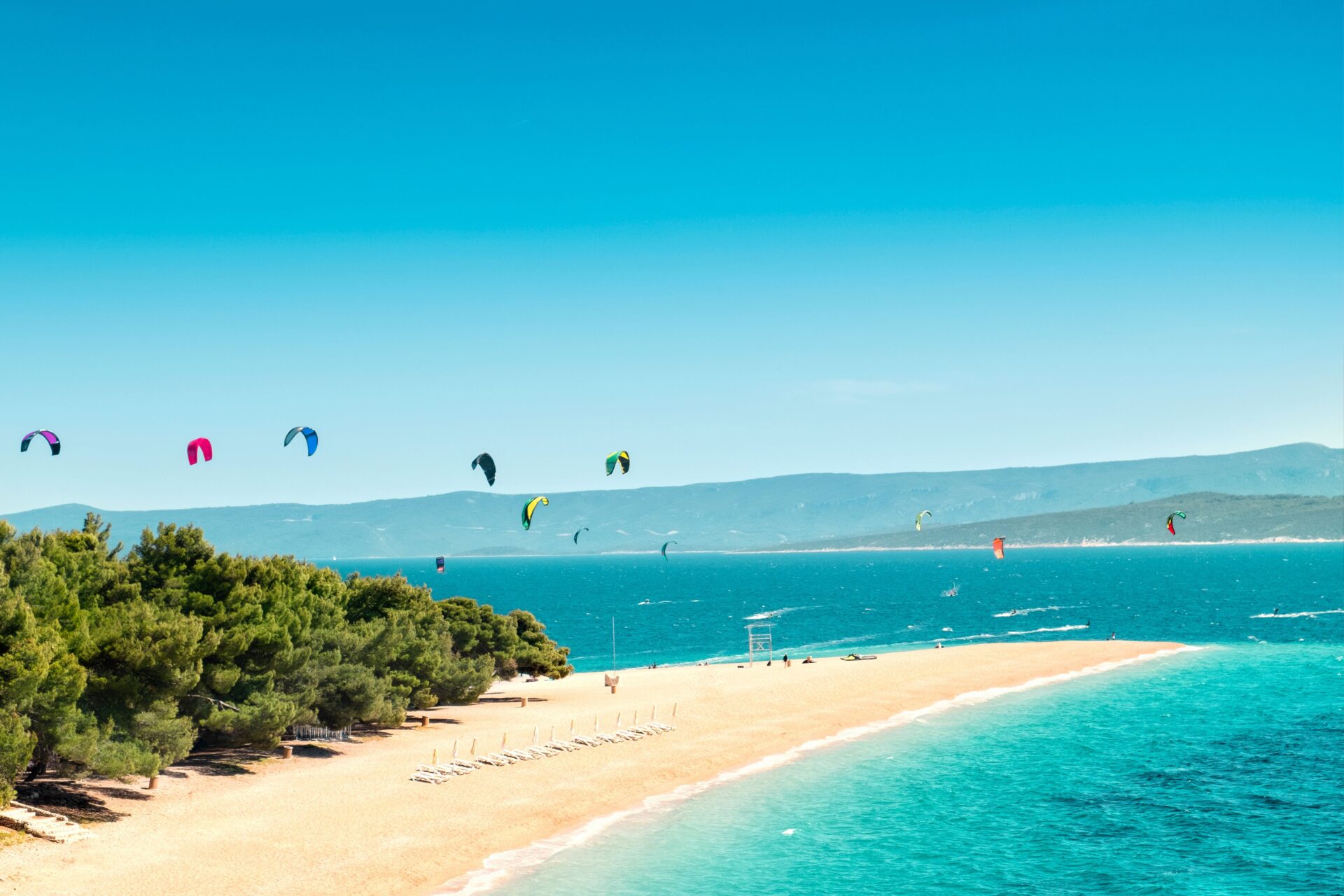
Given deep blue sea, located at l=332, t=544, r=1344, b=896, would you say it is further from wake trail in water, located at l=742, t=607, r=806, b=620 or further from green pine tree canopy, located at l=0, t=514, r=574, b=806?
wake trail in water, located at l=742, t=607, r=806, b=620

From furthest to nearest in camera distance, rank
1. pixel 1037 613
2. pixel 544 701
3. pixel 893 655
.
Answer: pixel 1037 613 < pixel 893 655 < pixel 544 701

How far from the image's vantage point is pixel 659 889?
33688mm

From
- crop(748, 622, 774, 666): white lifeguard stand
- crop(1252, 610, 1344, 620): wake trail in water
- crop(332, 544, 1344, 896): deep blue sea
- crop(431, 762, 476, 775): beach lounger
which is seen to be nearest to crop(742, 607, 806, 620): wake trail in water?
crop(748, 622, 774, 666): white lifeguard stand

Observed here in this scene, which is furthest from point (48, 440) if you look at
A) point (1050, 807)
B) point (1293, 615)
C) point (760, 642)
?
point (1293, 615)

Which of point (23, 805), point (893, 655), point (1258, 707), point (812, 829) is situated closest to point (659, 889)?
point (812, 829)

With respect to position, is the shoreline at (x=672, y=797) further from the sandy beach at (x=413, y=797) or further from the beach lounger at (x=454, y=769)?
the beach lounger at (x=454, y=769)

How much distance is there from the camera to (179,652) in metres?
39.6

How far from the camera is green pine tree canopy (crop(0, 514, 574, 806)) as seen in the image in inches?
1367

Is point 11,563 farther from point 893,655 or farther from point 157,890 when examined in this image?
point 893,655

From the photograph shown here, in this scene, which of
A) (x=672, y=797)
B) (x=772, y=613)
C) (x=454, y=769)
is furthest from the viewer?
(x=772, y=613)

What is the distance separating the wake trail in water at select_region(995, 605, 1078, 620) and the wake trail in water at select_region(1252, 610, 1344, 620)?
97.5 feet

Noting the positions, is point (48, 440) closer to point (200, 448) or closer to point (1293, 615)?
point (200, 448)

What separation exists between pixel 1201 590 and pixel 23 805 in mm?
188496

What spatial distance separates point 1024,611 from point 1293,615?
118ft
